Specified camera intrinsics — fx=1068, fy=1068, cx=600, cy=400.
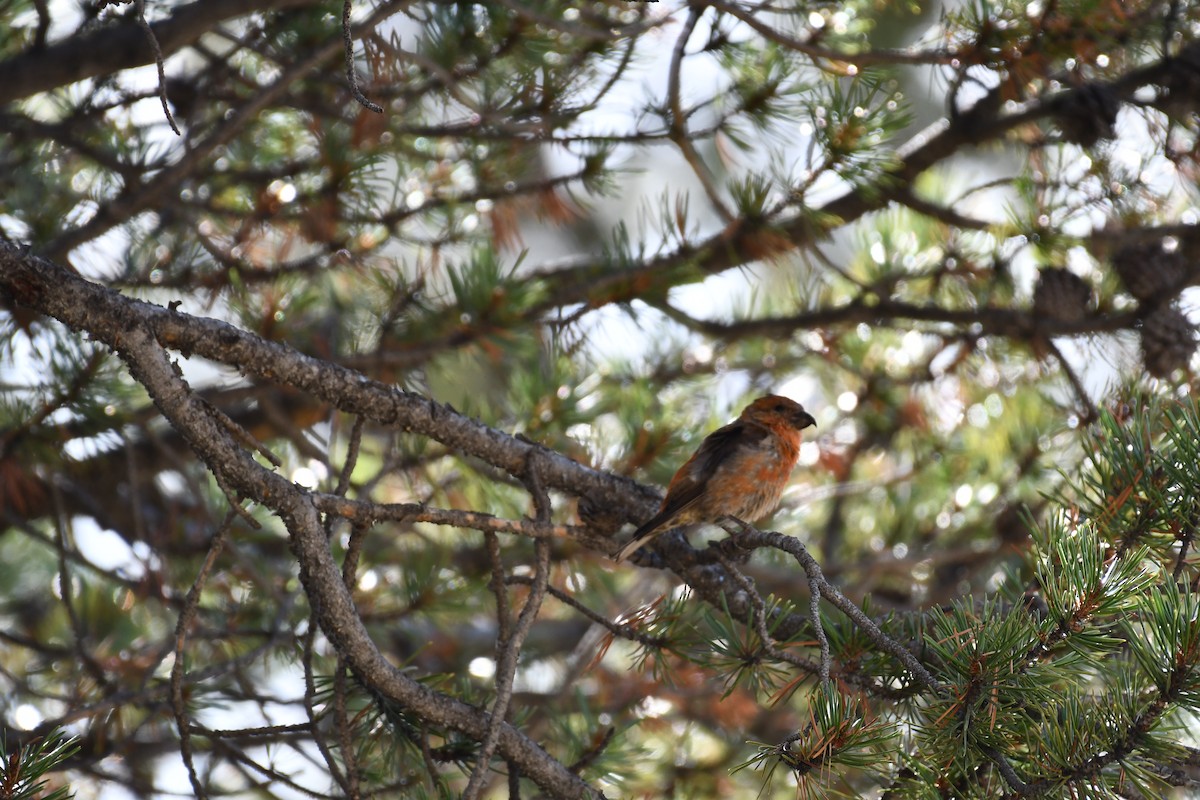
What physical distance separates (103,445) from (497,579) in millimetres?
1741

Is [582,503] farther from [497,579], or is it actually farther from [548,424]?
[548,424]

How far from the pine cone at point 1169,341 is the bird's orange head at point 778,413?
109 centimetres

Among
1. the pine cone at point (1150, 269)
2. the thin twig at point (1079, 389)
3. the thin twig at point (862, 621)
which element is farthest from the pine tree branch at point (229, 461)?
the pine cone at point (1150, 269)

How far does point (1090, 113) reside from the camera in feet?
11.3

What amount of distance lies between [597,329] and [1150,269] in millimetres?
1826

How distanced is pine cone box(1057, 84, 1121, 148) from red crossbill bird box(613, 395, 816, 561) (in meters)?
1.28

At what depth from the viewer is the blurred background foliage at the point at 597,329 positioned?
97.1 inches

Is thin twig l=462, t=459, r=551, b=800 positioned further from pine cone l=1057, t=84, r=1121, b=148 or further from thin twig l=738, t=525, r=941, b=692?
pine cone l=1057, t=84, r=1121, b=148

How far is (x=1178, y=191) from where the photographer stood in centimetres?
408

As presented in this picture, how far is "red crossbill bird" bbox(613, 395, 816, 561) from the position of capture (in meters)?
3.10

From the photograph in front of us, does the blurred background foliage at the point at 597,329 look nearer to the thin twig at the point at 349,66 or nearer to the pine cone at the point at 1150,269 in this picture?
the pine cone at the point at 1150,269

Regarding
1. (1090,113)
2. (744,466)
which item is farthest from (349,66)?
(1090,113)

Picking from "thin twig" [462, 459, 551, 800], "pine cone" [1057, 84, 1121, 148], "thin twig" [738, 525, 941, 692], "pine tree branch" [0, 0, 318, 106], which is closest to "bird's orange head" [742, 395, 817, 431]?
"pine cone" [1057, 84, 1121, 148]

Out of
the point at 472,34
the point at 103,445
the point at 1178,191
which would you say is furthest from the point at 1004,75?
the point at 103,445
